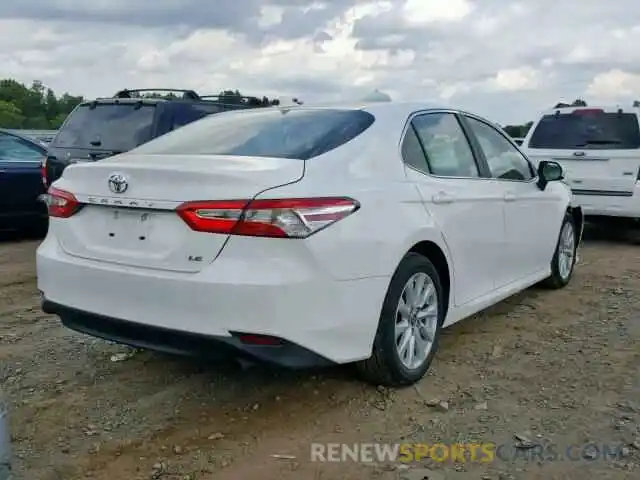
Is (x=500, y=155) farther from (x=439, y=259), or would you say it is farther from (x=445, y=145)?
(x=439, y=259)

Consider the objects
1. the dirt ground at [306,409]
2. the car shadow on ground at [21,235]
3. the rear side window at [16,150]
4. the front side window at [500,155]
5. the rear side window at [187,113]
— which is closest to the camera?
the dirt ground at [306,409]

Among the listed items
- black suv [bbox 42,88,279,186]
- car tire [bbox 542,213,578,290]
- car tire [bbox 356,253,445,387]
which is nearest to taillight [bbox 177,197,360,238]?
car tire [bbox 356,253,445,387]

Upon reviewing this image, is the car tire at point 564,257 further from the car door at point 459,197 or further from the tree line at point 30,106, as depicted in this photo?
the tree line at point 30,106

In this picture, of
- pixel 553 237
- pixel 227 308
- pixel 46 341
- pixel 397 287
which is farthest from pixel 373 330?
pixel 553 237

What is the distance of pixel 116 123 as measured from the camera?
801 centimetres

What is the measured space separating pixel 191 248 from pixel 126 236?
1.29ft

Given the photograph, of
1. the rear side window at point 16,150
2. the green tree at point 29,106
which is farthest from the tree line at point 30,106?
the rear side window at point 16,150

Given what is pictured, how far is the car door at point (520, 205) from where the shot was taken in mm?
5094

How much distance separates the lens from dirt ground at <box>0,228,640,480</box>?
3.18m

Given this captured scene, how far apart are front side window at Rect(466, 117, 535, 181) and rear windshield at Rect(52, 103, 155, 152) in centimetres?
384

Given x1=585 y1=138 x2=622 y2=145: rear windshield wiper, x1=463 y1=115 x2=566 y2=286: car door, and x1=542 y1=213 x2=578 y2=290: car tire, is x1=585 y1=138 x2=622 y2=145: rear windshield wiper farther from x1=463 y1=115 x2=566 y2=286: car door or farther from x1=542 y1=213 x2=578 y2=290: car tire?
x1=463 y1=115 x2=566 y2=286: car door

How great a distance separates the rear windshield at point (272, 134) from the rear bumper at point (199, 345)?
3.05ft

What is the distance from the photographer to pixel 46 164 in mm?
8352

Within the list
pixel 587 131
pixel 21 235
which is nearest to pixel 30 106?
pixel 21 235
